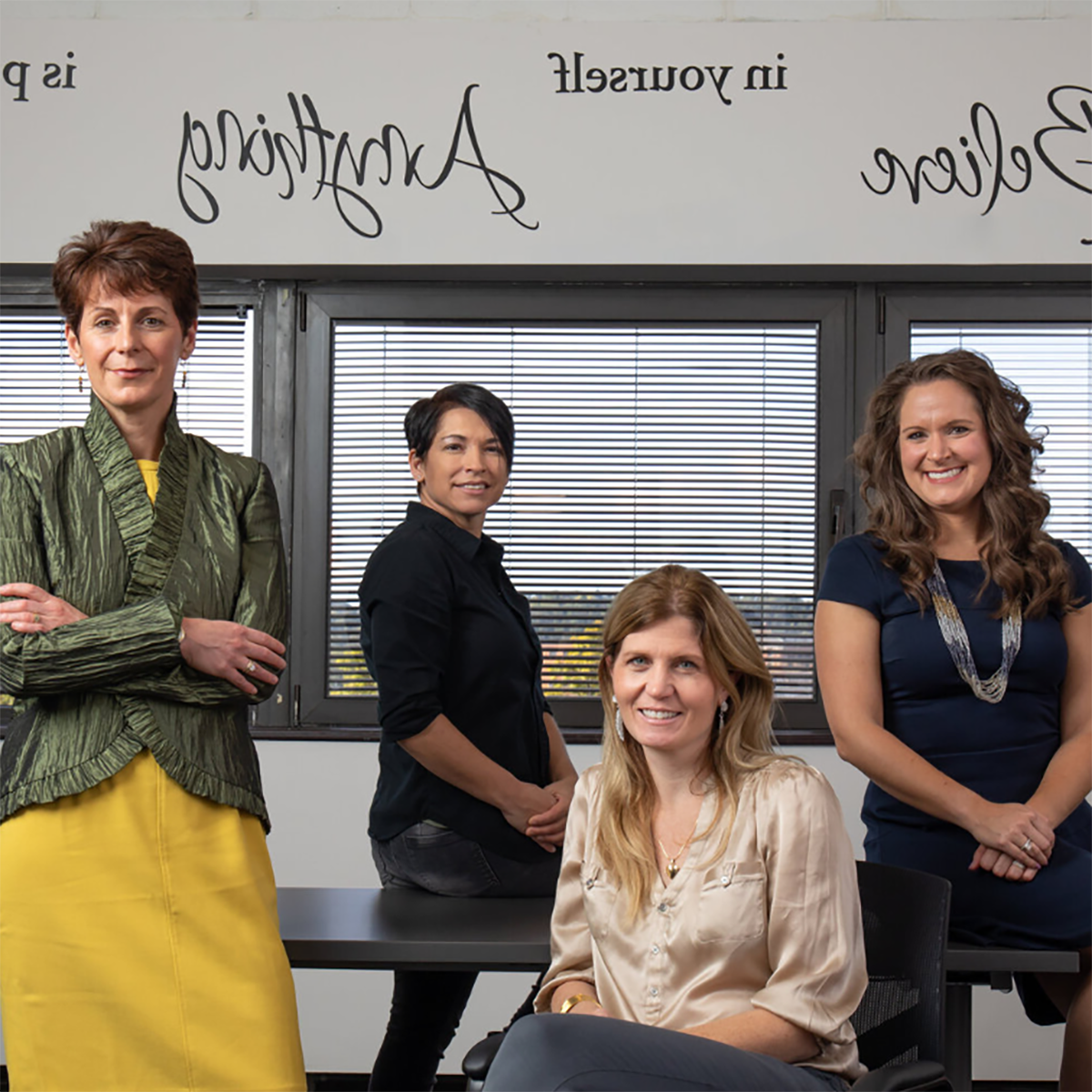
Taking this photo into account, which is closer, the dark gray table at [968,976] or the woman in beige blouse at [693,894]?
the woman in beige blouse at [693,894]

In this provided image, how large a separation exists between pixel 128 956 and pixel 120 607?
0.47m

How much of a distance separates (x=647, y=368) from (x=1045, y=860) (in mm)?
1845

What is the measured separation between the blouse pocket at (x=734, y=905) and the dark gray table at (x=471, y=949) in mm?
409

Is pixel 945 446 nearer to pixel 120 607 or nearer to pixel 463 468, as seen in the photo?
pixel 463 468

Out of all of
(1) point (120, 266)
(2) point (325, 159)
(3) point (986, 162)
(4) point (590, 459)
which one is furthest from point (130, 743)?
(3) point (986, 162)

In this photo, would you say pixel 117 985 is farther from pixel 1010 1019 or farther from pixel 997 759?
pixel 1010 1019

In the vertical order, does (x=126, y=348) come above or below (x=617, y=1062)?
→ above

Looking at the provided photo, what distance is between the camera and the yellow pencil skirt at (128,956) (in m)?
1.71

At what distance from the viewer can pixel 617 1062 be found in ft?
4.62

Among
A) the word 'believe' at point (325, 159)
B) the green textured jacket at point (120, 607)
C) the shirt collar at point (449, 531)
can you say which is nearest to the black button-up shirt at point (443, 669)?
the shirt collar at point (449, 531)

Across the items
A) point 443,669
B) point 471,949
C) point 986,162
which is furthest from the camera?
point 986,162

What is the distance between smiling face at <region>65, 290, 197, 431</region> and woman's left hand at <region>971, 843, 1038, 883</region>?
1.43 meters

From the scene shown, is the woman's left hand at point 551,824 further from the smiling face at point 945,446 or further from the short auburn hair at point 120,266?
the short auburn hair at point 120,266

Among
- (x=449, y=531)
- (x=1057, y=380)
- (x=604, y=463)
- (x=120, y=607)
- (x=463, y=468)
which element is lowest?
(x=120, y=607)
